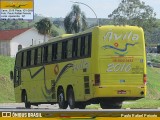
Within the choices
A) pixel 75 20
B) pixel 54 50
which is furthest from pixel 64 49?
pixel 75 20

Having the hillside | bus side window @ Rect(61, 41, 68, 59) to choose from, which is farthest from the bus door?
the hillside

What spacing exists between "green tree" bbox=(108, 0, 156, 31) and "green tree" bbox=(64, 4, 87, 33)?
21848mm

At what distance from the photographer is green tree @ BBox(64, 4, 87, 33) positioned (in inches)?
3279

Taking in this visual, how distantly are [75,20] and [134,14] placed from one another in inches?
→ 1034

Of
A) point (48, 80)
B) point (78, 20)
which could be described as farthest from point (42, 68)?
point (78, 20)

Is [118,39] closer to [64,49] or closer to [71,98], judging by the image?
Result: [64,49]

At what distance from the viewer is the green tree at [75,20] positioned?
83275mm

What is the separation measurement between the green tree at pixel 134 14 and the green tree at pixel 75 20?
860 inches

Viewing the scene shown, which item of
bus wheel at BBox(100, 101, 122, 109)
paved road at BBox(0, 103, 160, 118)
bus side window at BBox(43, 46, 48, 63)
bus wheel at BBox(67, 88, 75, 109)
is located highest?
bus side window at BBox(43, 46, 48, 63)

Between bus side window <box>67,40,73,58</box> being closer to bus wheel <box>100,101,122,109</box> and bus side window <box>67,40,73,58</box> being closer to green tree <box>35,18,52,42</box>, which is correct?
bus wheel <box>100,101,122,109</box>

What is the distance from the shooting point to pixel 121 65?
2261cm

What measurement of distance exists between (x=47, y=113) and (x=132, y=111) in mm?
778

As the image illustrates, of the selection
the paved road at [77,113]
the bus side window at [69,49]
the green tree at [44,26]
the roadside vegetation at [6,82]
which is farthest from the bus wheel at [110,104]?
the green tree at [44,26]

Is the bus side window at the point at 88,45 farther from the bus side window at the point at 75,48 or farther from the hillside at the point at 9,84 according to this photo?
the hillside at the point at 9,84
